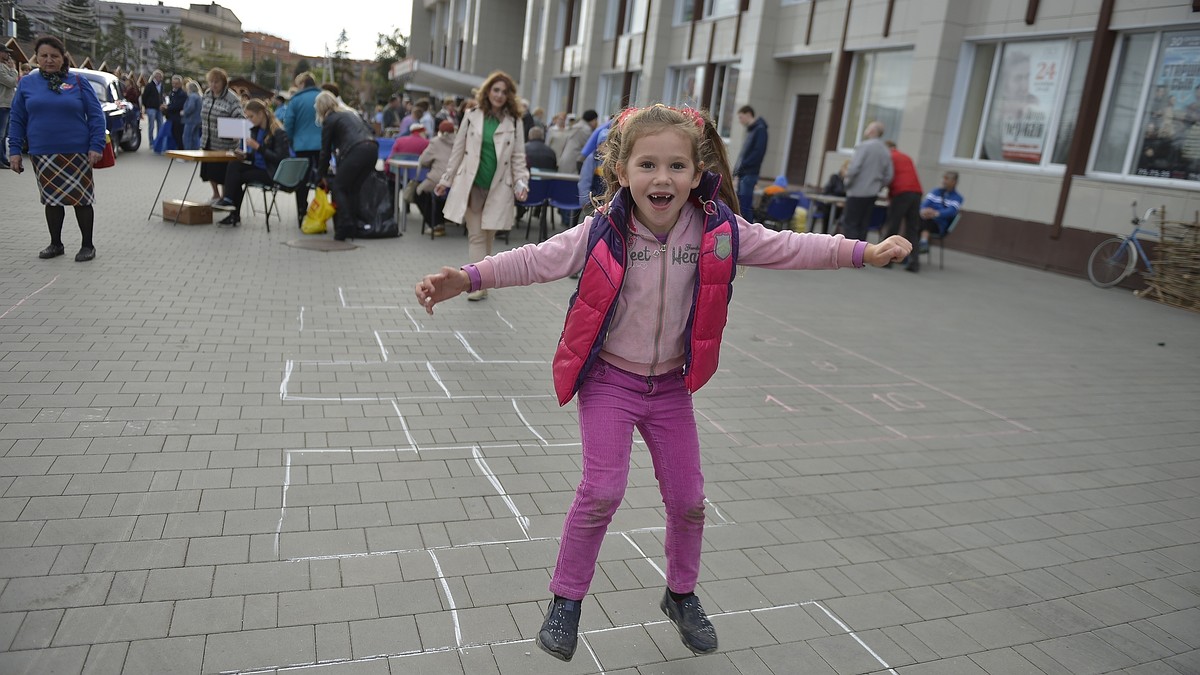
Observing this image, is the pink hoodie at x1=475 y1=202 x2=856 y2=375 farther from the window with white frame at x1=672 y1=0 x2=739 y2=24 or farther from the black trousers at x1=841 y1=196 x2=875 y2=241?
the window with white frame at x1=672 y1=0 x2=739 y2=24

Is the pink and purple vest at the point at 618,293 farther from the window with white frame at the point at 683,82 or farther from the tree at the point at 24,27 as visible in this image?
the window with white frame at the point at 683,82

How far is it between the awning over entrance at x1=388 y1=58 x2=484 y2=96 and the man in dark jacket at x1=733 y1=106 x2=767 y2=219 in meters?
16.6

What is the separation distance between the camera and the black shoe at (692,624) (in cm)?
270

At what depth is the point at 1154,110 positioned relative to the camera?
39.3ft

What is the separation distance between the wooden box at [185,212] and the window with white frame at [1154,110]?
501 inches

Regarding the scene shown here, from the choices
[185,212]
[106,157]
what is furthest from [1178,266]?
[185,212]

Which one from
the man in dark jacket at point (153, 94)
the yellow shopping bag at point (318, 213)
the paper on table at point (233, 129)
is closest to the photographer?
the yellow shopping bag at point (318, 213)

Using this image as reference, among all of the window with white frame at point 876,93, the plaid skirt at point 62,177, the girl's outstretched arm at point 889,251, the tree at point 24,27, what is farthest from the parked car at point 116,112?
the girl's outstretched arm at point 889,251

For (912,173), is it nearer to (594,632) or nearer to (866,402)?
(866,402)

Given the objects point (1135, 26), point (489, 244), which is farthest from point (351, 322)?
point (1135, 26)

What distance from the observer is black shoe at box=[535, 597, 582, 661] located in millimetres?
2516

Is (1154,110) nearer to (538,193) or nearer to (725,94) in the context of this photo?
(538,193)

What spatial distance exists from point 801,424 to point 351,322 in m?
3.47

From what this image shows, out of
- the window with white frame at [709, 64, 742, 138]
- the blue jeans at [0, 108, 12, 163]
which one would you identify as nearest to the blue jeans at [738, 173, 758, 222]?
the window with white frame at [709, 64, 742, 138]
